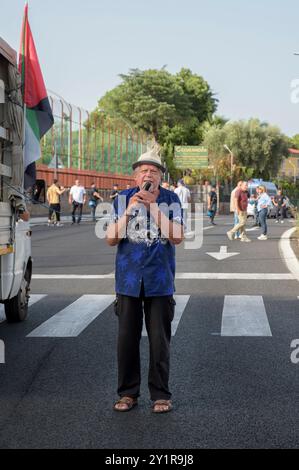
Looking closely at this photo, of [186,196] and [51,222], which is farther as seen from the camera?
[51,222]

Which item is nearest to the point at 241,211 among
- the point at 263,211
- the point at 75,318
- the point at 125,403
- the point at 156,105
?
the point at 263,211

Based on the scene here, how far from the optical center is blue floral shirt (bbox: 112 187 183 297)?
18.8 feet

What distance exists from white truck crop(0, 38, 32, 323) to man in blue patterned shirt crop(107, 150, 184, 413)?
2202 mm

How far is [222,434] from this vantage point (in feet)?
16.6

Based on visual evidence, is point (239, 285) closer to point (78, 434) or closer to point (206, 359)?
point (206, 359)

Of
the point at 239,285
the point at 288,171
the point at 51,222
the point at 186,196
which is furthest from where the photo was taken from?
the point at 288,171

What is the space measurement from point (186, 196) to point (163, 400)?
21868mm

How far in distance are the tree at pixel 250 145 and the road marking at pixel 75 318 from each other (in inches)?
3191

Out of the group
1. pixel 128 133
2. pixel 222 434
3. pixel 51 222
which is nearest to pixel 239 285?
pixel 222 434

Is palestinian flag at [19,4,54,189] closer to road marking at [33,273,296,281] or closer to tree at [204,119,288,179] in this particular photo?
road marking at [33,273,296,281]

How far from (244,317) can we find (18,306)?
254 centimetres

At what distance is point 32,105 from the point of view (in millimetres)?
9172

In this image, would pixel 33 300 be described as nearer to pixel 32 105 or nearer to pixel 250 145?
pixel 32 105

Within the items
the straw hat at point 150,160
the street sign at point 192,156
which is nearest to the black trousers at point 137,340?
the straw hat at point 150,160
